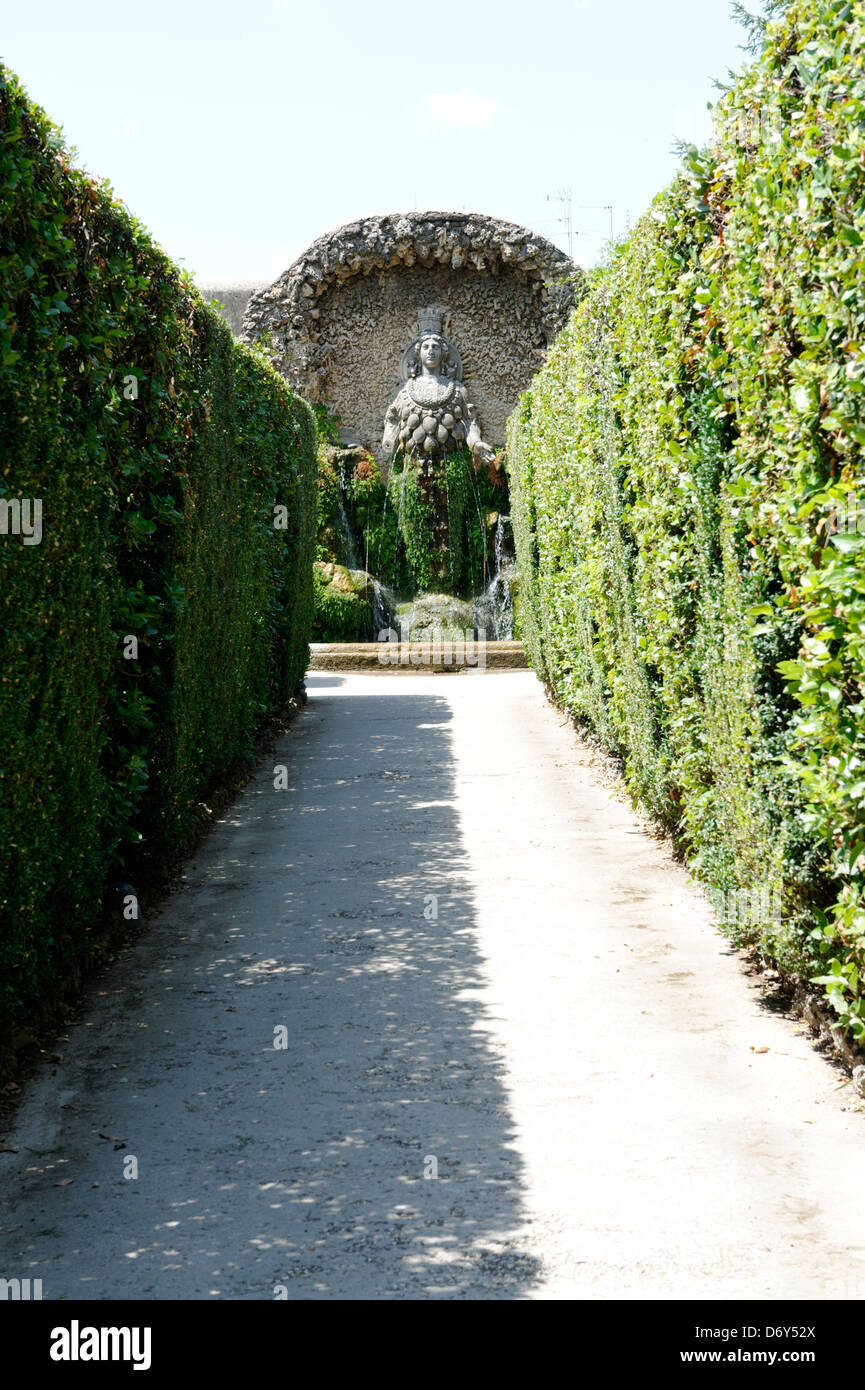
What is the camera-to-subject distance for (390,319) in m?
23.6

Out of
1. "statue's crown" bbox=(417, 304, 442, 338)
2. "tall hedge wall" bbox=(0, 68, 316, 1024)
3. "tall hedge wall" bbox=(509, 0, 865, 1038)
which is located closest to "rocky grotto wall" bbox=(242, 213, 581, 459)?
"statue's crown" bbox=(417, 304, 442, 338)

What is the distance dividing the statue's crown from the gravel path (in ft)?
60.6

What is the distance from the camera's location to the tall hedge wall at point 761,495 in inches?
131

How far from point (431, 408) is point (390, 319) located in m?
2.40

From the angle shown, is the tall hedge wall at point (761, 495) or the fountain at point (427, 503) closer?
the tall hedge wall at point (761, 495)

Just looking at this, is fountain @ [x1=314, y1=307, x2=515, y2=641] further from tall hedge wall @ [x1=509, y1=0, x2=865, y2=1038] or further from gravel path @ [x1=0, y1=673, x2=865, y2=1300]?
gravel path @ [x1=0, y1=673, x2=865, y2=1300]

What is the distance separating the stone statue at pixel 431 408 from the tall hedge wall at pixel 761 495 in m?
15.1

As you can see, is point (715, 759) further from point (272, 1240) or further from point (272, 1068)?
point (272, 1240)

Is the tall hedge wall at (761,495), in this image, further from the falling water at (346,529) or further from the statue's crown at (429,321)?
the statue's crown at (429,321)

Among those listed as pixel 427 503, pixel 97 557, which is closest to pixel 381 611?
pixel 427 503

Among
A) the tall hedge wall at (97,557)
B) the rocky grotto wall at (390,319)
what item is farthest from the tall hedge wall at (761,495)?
the rocky grotto wall at (390,319)

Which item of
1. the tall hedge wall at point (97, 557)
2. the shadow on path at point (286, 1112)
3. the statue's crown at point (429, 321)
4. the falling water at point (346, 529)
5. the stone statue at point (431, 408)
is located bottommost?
the shadow on path at point (286, 1112)

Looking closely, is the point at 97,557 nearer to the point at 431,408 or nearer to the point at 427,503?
the point at 427,503
